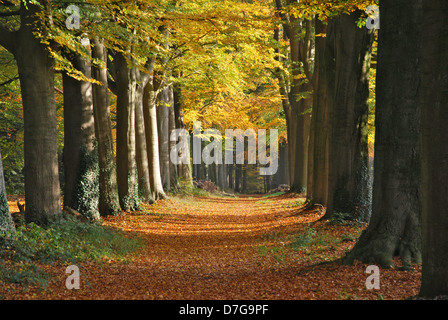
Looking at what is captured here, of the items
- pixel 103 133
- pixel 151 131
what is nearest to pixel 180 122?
pixel 151 131

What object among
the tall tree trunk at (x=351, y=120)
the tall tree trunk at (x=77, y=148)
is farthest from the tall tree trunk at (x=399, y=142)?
the tall tree trunk at (x=77, y=148)

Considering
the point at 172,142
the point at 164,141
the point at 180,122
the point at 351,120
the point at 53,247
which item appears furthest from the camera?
the point at 180,122

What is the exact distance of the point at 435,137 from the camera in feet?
16.1

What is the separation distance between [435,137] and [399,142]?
2974mm

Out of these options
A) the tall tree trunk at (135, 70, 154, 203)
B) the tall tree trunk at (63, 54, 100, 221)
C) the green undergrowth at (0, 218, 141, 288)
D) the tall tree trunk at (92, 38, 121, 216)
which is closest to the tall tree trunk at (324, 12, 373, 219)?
the green undergrowth at (0, 218, 141, 288)

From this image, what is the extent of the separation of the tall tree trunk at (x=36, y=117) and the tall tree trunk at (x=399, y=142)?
736 cm

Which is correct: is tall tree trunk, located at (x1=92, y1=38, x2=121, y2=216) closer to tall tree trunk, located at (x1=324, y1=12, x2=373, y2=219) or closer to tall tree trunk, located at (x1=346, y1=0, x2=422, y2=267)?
tall tree trunk, located at (x1=324, y1=12, x2=373, y2=219)

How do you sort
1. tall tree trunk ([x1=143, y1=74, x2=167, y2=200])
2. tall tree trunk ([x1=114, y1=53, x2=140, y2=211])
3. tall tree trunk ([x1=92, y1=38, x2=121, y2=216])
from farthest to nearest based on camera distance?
tall tree trunk ([x1=143, y1=74, x2=167, y2=200]), tall tree trunk ([x1=114, y1=53, x2=140, y2=211]), tall tree trunk ([x1=92, y1=38, x2=121, y2=216])

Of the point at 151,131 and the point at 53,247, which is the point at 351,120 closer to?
the point at 53,247

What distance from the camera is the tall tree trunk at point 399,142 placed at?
25.3ft

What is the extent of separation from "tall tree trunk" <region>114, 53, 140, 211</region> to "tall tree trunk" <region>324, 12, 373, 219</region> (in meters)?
7.84

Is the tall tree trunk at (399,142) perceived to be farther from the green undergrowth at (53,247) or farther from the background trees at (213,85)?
the green undergrowth at (53,247)

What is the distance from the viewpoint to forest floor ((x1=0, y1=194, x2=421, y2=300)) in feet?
21.8

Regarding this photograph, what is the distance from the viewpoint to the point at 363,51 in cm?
1187
